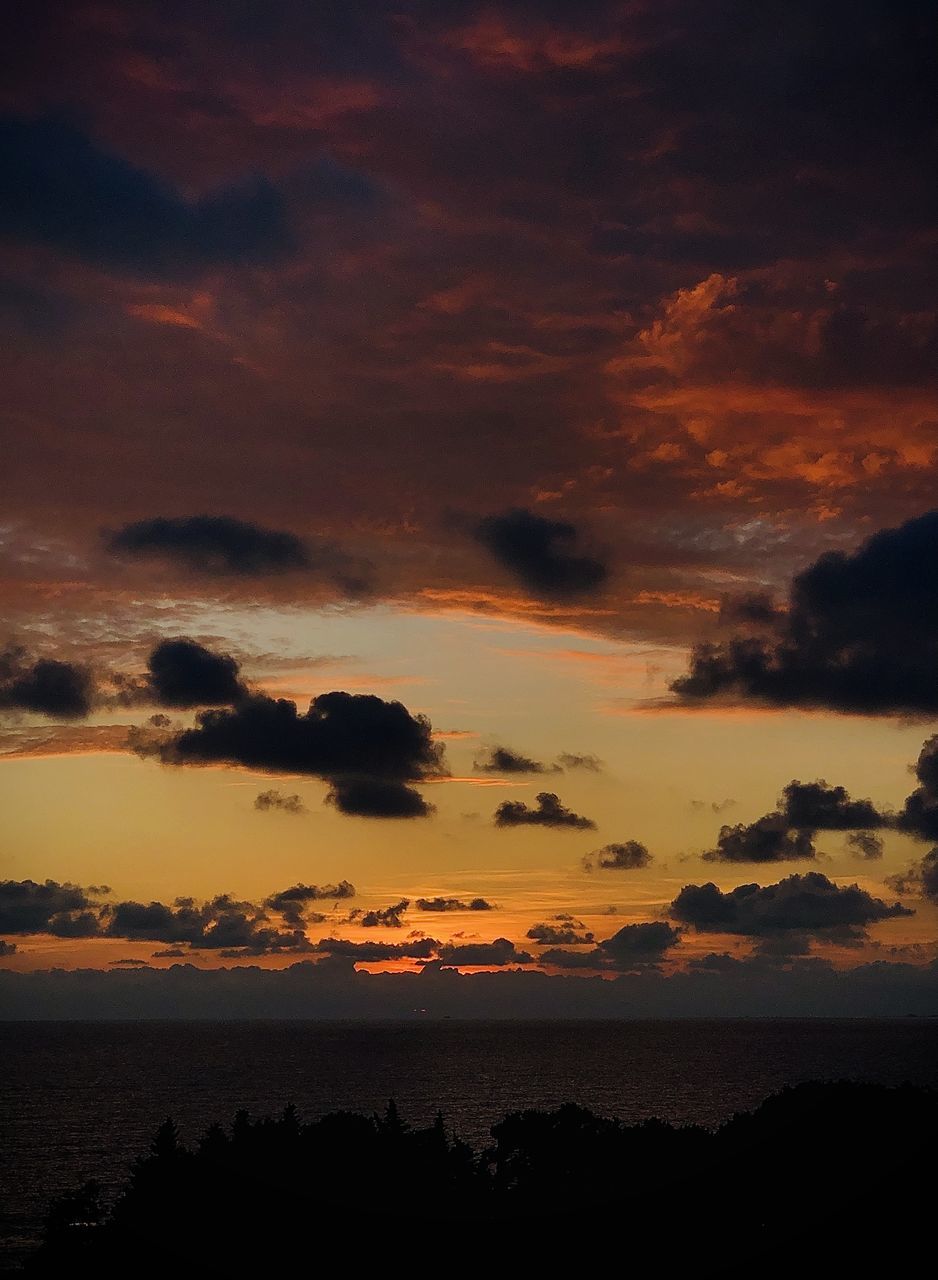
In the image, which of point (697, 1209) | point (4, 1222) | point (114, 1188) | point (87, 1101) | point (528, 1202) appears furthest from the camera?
point (87, 1101)

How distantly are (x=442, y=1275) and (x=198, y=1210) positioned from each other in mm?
12458

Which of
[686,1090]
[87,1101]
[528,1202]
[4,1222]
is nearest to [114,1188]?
[4,1222]

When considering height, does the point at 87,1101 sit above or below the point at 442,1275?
below

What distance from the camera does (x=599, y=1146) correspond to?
6519 centimetres

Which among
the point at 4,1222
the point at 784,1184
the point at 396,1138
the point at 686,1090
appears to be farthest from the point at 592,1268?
the point at 686,1090

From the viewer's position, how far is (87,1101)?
17825cm

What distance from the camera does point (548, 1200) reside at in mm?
61938

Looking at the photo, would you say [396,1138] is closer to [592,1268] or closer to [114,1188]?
[592,1268]

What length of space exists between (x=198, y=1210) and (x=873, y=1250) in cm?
3017

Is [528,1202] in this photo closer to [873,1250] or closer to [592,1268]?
[592,1268]

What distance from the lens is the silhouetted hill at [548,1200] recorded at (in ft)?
174

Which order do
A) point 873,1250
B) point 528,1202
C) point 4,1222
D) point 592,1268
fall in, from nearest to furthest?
point 873,1250
point 592,1268
point 528,1202
point 4,1222

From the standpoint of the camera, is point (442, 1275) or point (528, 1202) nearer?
point (442, 1275)

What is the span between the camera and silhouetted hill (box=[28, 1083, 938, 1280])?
53.0 m
